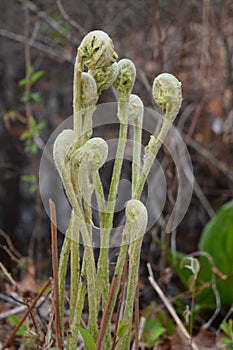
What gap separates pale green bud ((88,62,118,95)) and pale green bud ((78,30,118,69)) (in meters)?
0.04

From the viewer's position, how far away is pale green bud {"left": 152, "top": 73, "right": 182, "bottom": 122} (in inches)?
24.3

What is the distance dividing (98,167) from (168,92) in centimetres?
12

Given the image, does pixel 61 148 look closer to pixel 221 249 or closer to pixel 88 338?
pixel 88 338

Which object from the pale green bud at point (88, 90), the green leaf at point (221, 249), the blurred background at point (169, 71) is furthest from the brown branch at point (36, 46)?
the pale green bud at point (88, 90)

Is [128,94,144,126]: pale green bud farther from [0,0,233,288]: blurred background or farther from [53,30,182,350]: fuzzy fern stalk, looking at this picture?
[0,0,233,288]: blurred background

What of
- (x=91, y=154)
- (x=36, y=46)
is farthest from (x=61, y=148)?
(x=36, y=46)

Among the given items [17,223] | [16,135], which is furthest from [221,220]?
[16,135]

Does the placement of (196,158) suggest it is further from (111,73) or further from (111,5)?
(111,73)

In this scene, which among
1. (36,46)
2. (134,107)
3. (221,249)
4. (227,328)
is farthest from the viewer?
(36,46)

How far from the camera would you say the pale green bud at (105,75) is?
0.62 metres

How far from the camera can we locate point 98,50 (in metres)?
0.57

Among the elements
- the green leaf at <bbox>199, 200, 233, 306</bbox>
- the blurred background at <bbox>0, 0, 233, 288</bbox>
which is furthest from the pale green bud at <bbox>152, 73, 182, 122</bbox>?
the blurred background at <bbox>0, 0, 233, 288</bbox>

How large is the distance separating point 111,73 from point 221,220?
38.7 inches

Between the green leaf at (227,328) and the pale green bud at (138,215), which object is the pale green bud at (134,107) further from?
the green leaf at (227,328)
